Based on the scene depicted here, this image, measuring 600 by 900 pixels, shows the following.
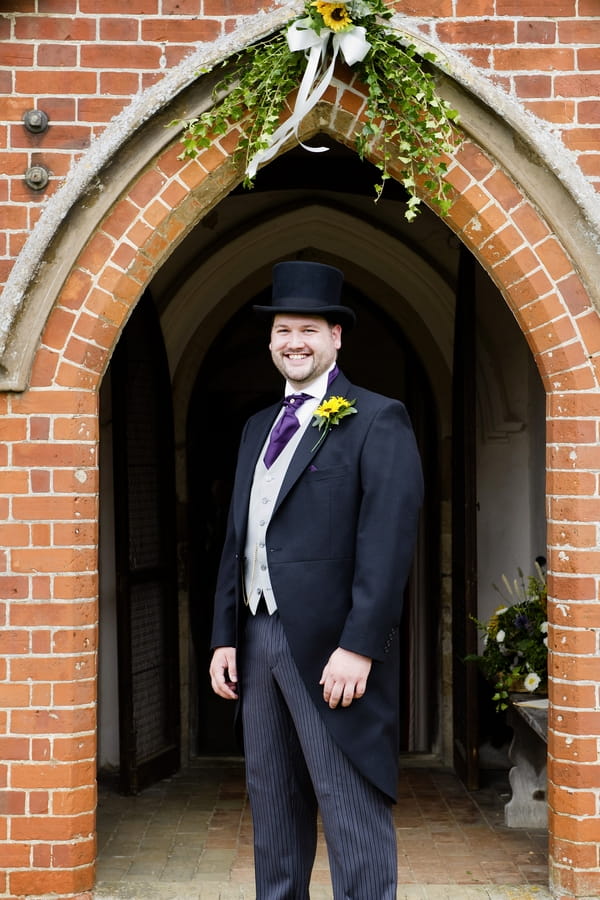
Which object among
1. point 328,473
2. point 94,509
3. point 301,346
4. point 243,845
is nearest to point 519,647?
point 243,845

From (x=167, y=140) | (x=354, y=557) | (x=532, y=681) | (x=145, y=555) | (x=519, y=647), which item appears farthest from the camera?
(x=145, y=555)

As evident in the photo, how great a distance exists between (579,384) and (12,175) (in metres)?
2.11

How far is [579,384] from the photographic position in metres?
3.83

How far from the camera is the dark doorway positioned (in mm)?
6590

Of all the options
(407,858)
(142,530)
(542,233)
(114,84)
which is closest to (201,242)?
(142,530)

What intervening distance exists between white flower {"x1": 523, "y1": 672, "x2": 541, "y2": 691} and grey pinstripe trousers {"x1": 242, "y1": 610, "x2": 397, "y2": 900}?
6.19ft

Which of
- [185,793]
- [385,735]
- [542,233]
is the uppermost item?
[542,233]

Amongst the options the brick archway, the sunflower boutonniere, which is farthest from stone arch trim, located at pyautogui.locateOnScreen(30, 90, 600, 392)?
the sunflower boutonniere

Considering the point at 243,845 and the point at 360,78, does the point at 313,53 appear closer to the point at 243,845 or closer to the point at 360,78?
the point at 360,78

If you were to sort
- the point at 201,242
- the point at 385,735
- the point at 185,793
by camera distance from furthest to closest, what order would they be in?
the point at 201,242 < the point at 185,793 < the point at 385,735

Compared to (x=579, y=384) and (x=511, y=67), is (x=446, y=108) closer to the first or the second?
(x=511, y=67)

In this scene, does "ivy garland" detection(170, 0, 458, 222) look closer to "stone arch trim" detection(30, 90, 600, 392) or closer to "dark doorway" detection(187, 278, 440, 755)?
"stone arch trim" detection(30, 90, 600, 392)

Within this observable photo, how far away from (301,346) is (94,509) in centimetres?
112

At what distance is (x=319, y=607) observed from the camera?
3.04m
